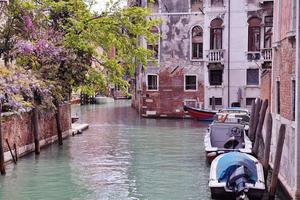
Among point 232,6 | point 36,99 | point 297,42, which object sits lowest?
point 36,99

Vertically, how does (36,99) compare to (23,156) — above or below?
above

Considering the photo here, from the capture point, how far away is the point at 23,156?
1316cm

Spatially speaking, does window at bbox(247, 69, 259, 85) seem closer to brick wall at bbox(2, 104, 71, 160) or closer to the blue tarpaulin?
brick wall at bbox(2, 104, 71, 160)

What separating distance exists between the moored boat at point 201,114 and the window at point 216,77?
6.87ft

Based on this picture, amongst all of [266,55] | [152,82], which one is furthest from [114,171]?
[152,82]

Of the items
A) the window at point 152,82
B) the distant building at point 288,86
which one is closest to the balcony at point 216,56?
the window at point 152,82

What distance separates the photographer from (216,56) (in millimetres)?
25328

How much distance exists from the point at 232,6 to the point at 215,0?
3.15ft

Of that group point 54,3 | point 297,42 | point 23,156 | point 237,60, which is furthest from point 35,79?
point 237,60

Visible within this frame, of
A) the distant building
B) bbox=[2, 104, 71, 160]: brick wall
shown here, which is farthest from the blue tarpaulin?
bbox=[2, 104, 71, 160]: brick wall

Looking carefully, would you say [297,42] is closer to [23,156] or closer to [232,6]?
[23,156]

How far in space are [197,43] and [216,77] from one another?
209 cm

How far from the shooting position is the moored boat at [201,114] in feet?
78.9

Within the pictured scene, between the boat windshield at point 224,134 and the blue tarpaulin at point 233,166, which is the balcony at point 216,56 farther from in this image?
the blue tarpaulin at point 233,166
